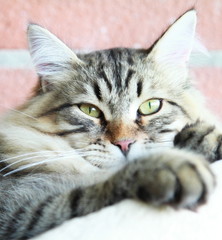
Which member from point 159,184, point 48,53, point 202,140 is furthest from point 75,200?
point 48,53

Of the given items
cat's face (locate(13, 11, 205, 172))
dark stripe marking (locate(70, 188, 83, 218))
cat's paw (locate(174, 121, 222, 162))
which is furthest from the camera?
cat's face (locate(13, 11, 205, 172))

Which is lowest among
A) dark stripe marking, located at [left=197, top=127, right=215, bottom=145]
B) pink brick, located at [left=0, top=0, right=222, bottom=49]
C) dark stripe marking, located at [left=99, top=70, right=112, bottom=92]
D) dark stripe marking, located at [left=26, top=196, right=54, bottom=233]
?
dark stripe marking, located at [left=26, top=196, right=54, bottom=233]

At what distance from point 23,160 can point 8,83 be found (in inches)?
19.5

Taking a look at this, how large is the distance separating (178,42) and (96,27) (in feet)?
1.28

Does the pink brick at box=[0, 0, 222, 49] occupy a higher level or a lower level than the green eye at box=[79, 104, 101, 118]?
higher

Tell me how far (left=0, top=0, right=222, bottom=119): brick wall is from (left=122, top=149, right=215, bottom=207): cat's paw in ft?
2.54

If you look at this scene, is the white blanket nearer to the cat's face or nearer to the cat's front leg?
the cat's front leg

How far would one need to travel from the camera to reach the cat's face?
38.0 inches

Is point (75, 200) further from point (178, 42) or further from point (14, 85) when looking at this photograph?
point (14, 85)

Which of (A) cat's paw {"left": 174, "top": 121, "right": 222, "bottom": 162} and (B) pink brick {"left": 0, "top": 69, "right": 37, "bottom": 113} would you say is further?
(B) pink brick {"left": 0, "top": 69, "right": 37, "bottom": 113}

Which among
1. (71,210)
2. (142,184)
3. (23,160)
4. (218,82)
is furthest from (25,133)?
(218,82)

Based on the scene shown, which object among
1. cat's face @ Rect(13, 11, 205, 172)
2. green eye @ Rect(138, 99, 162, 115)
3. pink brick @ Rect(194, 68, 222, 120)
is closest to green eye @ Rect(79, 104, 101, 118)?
cat's face @ Rect(13, 11, 205, 172)

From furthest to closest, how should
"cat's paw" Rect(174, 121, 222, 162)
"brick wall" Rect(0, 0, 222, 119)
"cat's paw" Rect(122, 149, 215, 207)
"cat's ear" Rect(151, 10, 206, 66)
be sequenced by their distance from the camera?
"brick wall" Rect(0, 0, 222, 119) → "cat's ear" Rect(151, 10, 206, 66) → "cat's paw" Rect(174, 121, 222, 162) → "cat's paw" Rect(122, 149, 215, 207)

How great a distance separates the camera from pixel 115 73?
1.08 meters
